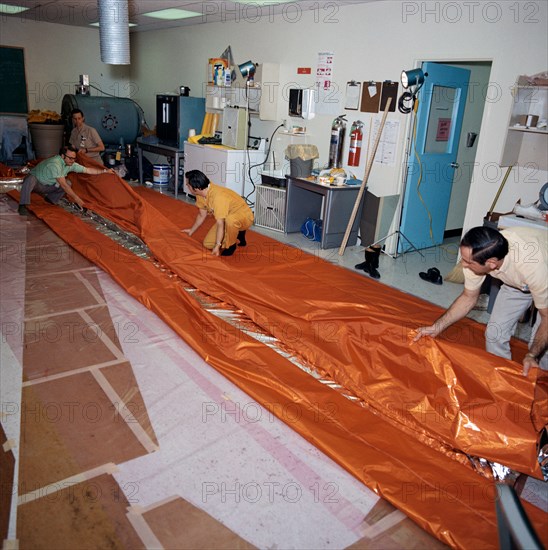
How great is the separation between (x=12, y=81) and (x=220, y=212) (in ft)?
21.0

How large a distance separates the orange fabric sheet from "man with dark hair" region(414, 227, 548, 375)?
15 centimetres

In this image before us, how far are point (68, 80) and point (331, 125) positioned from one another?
5.82 meters

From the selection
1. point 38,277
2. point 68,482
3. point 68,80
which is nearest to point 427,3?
point 38,277

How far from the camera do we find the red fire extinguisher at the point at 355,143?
5285 mm

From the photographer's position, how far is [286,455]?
2.20 m

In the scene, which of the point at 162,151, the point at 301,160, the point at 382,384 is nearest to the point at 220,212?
the point at 301,160

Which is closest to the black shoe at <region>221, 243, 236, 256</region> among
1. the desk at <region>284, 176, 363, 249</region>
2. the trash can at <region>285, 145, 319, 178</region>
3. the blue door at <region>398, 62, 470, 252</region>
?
the desk at <region>284, 176, 363, 249</region>

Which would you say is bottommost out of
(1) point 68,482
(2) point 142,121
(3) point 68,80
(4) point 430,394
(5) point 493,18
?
(1) point 68,482

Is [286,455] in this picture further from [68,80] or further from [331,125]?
[68,80]

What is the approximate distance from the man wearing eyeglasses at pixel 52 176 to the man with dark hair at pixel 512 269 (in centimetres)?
453

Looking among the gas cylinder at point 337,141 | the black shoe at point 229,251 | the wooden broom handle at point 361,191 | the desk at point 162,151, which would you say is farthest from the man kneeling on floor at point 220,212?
the desk at point 162,151

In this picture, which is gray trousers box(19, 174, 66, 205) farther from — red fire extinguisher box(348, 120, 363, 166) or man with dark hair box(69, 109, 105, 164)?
red fire extinguisher box(348, 120, 363, 166)

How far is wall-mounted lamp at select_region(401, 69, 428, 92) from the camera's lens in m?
4.43

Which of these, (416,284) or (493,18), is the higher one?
(493,18)
